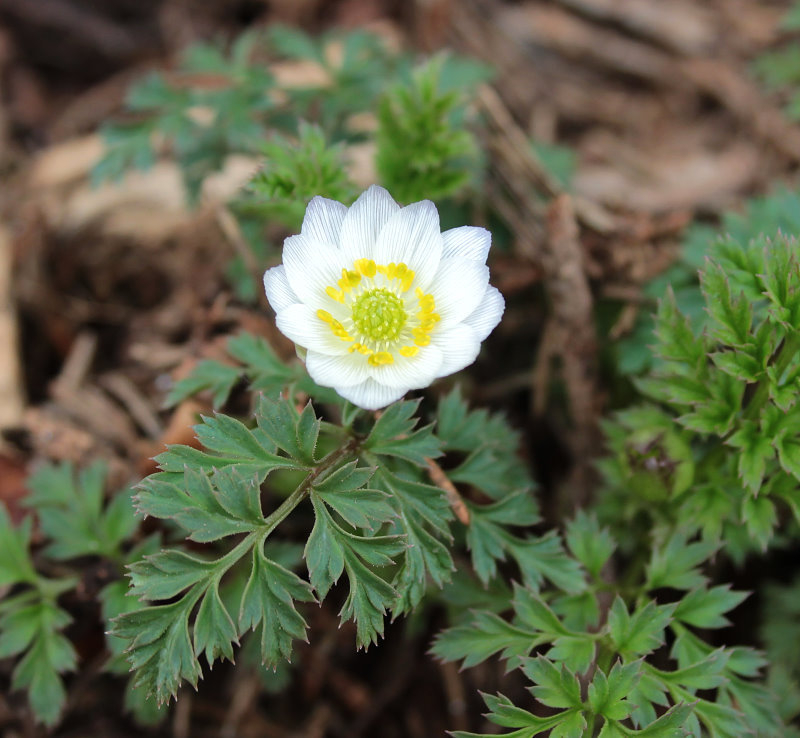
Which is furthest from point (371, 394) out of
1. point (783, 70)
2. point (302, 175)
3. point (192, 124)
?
point (783, 70)

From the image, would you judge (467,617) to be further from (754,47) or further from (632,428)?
(754,47)

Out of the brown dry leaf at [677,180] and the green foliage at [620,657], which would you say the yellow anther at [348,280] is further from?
the brown dry leaf at [677,180]

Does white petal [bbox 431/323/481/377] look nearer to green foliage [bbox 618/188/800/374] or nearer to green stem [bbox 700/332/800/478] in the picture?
green stem [bbox 700/332/800/478]

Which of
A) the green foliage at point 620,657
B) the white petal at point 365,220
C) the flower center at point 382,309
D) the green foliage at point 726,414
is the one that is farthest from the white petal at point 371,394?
the green foliage at point 726,414

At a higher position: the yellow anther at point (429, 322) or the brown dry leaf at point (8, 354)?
the yellow anther at point (429, 322)

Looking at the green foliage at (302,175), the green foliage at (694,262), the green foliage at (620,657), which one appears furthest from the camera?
the green foliage at (694,262)

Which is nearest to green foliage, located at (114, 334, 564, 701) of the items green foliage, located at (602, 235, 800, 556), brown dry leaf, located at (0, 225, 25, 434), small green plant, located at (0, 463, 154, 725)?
→ small green plant, located at (0, 463, 154, 725)
